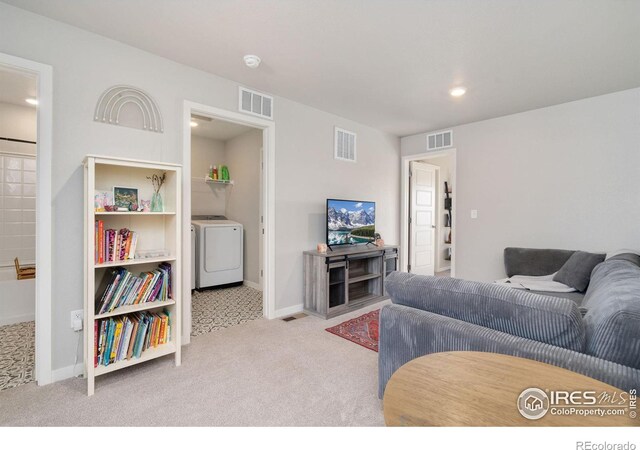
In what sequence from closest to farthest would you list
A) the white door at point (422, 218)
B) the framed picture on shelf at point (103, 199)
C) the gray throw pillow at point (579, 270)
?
the framed picture on shelf at point (103, 199) → the gray throw pillow at point (579, 270) → the white door at point (422, 218)

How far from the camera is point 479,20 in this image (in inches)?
79.7

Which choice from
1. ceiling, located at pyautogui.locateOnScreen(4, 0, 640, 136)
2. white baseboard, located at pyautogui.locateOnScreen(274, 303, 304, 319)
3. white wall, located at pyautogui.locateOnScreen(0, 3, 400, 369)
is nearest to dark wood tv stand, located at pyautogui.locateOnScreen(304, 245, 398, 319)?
white baseboard, located at pyautogui.locateOnScreen(274, 303, 304, 319)

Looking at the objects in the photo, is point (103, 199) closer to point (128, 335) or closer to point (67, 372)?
point (128, 335)

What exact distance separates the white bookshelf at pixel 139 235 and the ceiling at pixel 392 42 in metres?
0.98

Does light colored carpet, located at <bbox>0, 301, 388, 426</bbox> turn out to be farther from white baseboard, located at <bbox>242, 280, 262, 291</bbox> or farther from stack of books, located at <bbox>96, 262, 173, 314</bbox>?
white baseboard, located at <bbox>242, 280, 262, 291</bbox>

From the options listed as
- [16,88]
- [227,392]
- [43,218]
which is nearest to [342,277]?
[227,392]

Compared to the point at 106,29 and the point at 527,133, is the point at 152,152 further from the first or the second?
the point at 527,133

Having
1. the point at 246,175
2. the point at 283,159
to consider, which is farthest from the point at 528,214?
the point at 246,175

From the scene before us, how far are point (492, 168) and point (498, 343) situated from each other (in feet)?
11.3

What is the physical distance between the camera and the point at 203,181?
5000 millimetres

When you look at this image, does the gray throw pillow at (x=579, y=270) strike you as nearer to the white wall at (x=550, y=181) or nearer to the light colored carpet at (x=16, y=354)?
the white wall at (x=550, y=181)

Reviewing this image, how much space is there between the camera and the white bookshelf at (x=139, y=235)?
1919 millimetres

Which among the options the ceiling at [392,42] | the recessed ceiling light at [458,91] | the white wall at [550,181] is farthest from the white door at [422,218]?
the ceiling at [392,42]

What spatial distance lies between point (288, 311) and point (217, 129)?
9.83 ft
